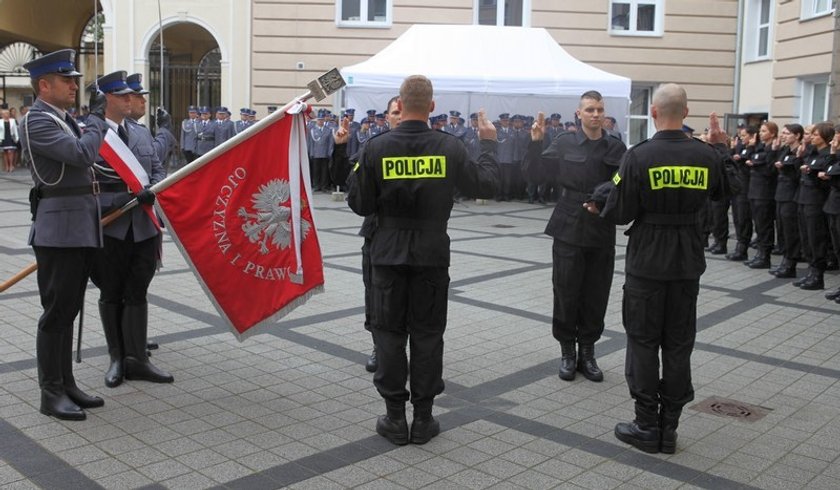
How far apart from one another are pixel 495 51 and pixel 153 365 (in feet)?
52.5

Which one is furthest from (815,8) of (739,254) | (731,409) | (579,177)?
(731,409)

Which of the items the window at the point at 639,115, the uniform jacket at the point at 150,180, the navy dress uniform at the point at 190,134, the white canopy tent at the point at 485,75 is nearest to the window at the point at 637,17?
the window at the point at 639,115

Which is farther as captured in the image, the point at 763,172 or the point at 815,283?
the point at 763,172

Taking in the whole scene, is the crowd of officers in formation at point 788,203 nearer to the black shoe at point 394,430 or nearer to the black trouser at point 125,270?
the black shoe at point 394,430

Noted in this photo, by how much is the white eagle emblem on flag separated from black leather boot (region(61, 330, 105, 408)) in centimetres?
127

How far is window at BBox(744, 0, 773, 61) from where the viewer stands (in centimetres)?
2423

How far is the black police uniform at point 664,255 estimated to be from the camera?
4961 millimetres

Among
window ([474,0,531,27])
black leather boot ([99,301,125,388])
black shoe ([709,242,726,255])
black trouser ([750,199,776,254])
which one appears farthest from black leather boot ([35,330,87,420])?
window ([474,0,531,27])

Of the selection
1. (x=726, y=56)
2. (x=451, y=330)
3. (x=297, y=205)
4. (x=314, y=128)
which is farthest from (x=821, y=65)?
(x=297, y=205)

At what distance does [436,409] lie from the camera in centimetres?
566

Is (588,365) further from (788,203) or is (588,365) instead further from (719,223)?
(719,223)

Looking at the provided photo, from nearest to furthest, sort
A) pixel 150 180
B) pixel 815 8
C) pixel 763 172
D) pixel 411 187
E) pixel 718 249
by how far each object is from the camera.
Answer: pixel 411 187
pixel 150 180
pixel 763 172
pixel 718 249
pixel 815 8

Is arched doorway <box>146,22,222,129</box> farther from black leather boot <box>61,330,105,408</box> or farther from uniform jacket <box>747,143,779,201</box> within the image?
black leather boot <box>61,330,105,408</box>

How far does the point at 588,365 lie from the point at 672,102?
2196 millimetres
